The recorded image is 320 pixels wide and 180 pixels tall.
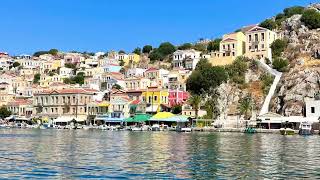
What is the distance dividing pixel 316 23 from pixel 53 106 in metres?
53.7

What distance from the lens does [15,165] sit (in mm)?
27422

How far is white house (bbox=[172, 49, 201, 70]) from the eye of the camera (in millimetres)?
110250

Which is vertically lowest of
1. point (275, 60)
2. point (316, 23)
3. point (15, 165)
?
point (15, 165)

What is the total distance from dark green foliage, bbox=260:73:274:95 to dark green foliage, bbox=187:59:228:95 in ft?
19.7

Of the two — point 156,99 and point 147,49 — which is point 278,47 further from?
point 147,49

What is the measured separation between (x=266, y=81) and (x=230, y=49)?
15.1m

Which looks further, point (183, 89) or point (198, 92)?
point (183, 89)

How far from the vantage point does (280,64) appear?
90.0m

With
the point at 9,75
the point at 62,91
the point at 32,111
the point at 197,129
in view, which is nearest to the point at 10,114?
the point at 32,111

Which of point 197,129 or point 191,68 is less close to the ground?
point 191,68

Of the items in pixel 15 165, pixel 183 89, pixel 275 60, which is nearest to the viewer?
pixel 15 165

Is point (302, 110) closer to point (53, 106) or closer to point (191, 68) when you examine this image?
point (191, 68)

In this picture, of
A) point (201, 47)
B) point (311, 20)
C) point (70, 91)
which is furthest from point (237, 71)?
point (201, 47)

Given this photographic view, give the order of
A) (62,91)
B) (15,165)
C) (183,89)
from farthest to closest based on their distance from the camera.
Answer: (62,91), (183,89), (15,165)
